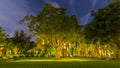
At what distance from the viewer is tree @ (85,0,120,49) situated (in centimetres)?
2664

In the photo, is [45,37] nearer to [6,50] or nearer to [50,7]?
[50,7]

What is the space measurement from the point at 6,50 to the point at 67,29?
4001 cm

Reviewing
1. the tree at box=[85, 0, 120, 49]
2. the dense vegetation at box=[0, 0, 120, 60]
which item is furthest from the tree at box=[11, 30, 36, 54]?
the tree at box=[85, 0, 120, 49]

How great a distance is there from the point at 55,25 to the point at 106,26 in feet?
155

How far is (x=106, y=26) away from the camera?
26.6 m

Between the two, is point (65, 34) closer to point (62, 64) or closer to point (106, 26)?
point (62, 64)

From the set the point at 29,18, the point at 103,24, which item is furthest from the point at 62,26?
the point at 103,24

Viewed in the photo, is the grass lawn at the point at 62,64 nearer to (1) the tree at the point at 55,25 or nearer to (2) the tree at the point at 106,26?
(2) the tree at the point at 106,26

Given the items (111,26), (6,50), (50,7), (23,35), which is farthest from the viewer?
(23,35)

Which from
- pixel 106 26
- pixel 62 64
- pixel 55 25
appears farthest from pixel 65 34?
pixel 106 26

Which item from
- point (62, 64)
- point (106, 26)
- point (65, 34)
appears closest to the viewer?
point (106, 26)

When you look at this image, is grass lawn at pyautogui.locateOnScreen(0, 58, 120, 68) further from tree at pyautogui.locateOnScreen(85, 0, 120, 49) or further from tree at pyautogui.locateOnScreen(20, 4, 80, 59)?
tree at pyautogui.locateOnScreen(20, 4, 80, 59)

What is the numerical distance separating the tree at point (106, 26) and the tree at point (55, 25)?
4428 cm

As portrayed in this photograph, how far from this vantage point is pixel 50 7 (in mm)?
72375
